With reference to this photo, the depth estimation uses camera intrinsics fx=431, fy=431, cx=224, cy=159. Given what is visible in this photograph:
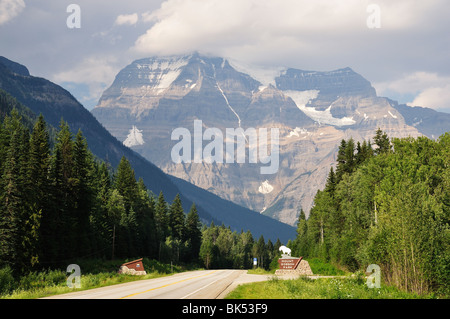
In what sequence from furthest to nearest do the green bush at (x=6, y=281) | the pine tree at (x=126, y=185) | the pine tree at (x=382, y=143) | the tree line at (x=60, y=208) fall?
the pine tree at (x=126, y=185) < the pine tree at (x=382, y=143) < the tree line at (x=60, y=208) < the green bush at (x=6, y=281)

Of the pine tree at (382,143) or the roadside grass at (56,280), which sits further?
the pine tree at (382,143)

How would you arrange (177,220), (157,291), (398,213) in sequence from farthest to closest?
(177,220), (398,213), (157,291)

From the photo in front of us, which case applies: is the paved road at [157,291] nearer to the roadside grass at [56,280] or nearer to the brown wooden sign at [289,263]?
the roadside grass at [56,280]

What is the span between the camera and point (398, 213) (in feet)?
107

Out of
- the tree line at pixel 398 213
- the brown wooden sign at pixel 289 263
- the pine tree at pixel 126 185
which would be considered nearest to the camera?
the tree line at pixel 398 213

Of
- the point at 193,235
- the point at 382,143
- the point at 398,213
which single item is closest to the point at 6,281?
the point at 398,213

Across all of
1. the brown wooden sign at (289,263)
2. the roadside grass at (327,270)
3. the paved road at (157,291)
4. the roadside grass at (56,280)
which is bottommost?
the roadside grass at (327,270)

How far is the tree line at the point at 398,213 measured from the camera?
103ft

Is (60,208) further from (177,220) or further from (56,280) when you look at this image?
(177,220)

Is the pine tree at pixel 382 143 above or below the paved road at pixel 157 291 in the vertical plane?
above

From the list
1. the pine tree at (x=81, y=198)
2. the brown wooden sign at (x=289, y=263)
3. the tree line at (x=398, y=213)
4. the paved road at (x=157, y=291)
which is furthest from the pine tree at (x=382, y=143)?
the pine tree at (x=81, y=198)

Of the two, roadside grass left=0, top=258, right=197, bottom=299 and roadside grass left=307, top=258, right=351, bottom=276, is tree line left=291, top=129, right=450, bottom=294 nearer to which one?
roadside grass left=307, top=258, right=351, bottom=276

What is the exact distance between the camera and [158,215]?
4459 inches
